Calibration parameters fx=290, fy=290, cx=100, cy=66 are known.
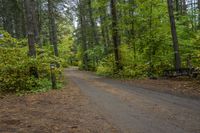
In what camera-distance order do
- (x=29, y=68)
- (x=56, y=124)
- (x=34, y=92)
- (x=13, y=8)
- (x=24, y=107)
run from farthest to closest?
(x=13, y=8) → (x=29, y=68) → (x=34, y=92) → (x=24, y=107) → (x=56, y=124)

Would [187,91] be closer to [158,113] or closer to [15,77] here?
[158,113]

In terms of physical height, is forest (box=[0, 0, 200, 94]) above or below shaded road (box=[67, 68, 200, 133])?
above

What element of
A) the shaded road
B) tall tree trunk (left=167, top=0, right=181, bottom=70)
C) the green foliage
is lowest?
the shaded road

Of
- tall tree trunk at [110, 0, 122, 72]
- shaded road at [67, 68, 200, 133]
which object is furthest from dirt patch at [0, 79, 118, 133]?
tall tree trunk at [110, 0, 122, 72]

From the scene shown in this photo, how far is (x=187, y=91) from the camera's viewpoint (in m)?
11.5

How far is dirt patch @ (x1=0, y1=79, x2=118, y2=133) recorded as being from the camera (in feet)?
20.3

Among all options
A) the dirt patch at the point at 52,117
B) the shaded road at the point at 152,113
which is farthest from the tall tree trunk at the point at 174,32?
the dirt patch at the point at 52,117

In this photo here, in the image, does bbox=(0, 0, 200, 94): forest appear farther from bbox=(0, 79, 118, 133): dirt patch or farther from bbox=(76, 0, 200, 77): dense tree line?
bbox=(0, 79, 118, 133): dirt patch

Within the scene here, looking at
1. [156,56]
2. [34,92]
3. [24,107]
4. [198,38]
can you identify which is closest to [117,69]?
[156,56]

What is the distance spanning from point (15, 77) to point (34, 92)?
4.02 feet

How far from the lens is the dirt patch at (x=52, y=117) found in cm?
619

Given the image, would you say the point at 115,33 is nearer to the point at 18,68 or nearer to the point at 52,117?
the point at 18,68

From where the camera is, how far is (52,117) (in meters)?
7.45

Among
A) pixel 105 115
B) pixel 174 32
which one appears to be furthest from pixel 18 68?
pixel 174 32
